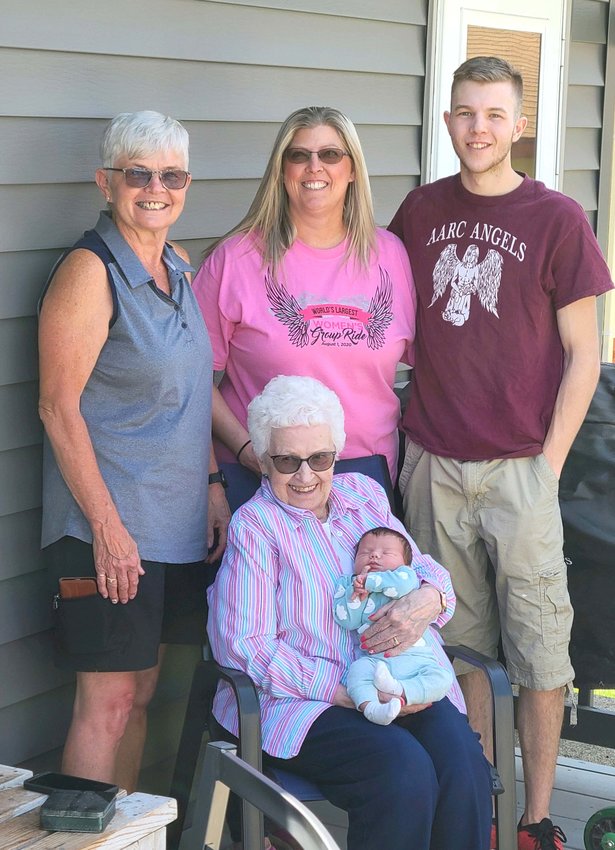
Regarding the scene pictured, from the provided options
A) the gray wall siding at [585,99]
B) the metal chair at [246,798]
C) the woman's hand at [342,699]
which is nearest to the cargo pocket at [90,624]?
the metal chair at [246,798]

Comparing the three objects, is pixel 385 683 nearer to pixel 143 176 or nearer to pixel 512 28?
pixel 143 176

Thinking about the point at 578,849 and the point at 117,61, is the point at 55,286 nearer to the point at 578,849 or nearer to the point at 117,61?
the point at 117,61

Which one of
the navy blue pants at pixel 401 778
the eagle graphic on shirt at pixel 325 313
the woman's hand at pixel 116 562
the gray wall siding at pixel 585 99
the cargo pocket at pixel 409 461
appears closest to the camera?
the navy blue pants at pixel 401 778

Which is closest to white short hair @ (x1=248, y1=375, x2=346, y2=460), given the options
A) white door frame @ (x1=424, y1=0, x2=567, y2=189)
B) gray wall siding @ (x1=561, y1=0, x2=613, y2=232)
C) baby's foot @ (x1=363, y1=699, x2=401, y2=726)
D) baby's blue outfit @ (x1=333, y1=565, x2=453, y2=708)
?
baby's blue outfit @ (x1=333, y1=565, x2=453, y2=708)

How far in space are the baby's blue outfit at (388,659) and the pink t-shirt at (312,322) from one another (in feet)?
1.77

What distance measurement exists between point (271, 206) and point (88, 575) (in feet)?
3.59

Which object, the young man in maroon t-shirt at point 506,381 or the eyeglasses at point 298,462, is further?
the young man in maroon t-shirt at point 506,381

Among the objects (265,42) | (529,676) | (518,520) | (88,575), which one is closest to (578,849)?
(529,676)

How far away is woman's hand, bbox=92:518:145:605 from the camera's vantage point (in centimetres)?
241

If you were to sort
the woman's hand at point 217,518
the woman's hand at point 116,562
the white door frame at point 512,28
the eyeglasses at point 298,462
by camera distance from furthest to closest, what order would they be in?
the white door frame at point 512,28 < the woman's hand at point 217,518 < the eyeglasses at point 298,462 < the woman's hand at point 116,562

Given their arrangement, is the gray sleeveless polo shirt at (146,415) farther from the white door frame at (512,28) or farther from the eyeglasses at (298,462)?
the white door frame at (512,28)

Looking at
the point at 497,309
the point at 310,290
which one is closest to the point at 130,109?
the point at 310,290

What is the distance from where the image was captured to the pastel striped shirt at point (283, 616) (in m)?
2.48

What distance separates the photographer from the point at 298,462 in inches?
104
